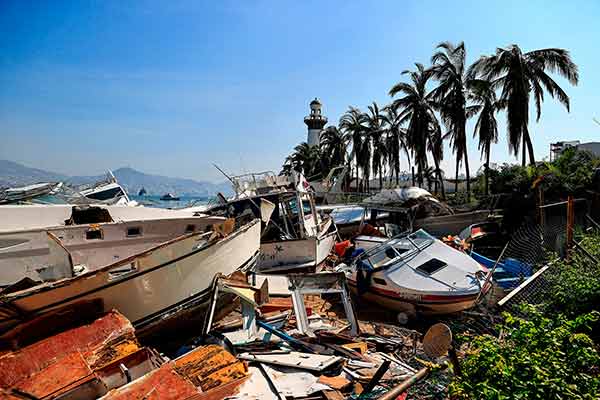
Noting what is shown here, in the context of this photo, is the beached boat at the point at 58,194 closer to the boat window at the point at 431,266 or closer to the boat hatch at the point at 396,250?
the boat hatch at the point at 396,250

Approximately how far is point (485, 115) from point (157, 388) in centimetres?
2707

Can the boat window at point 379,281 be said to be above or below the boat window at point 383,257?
below

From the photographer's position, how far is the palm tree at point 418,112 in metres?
30.1

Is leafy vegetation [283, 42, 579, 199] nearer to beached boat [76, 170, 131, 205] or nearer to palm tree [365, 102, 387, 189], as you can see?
palm tree [365, 102, 387, 189]

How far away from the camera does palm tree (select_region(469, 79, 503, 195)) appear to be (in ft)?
77.9

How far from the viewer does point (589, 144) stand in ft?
97.3

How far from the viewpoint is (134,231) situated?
7.82 metres

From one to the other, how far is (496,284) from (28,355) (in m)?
9.24

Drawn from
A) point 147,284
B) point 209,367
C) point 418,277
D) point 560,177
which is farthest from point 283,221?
point 560,177

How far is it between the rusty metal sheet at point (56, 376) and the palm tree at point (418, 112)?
3035 cm

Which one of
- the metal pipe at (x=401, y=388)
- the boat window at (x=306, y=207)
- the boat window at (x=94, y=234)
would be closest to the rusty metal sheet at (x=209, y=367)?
the metal pipe at (x=401, y=388)

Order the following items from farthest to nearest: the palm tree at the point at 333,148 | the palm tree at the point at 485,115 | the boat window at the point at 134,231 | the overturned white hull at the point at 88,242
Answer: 1. the palm tree at the point at 333,148
2. the palm tree at the point at 485,115
3. the boat window at the point at 134,231
4. the overturned white hull at the point at 88,242

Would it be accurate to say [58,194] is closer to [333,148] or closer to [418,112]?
[418,112]

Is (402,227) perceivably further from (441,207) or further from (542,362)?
(542,362)
